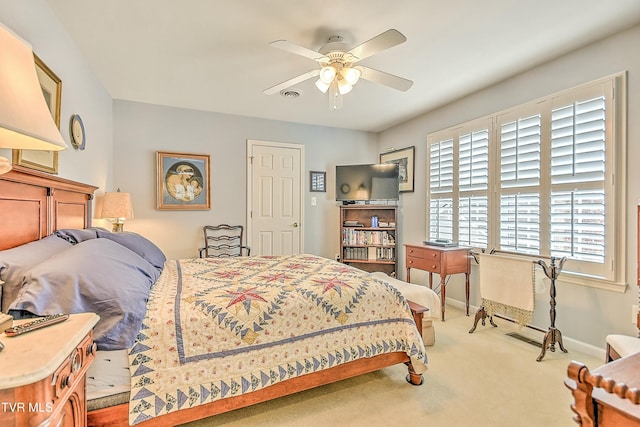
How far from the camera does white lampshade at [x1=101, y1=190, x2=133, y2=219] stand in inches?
120

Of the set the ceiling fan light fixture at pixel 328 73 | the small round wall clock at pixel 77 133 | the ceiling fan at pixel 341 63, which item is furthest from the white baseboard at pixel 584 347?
the small round wall clock at pixel 77 133

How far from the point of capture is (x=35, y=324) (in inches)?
38.0

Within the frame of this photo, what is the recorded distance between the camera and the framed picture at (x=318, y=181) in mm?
4887

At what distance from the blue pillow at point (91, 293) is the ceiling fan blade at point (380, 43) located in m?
1.95

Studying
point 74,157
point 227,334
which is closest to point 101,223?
point 74,157

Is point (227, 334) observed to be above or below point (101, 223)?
below

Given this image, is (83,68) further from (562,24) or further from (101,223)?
(562,24)

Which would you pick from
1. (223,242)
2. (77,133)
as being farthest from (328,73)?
(223,242)

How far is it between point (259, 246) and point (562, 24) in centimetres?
396

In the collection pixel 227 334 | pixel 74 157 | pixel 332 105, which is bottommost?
pixel 227 334

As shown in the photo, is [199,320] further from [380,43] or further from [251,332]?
[380,43]

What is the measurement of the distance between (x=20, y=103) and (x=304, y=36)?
6.53 ft

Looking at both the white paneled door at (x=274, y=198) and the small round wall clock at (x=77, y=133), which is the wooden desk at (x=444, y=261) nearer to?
the white paneled door at (x=274, y=198)

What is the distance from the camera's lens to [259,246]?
4484mm
